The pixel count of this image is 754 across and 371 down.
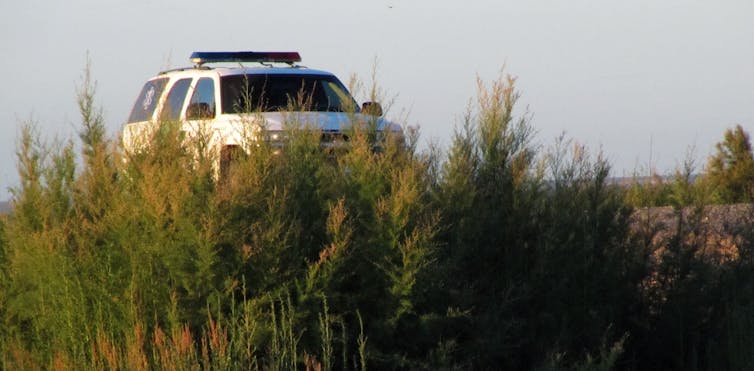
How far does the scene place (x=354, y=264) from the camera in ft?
28.2

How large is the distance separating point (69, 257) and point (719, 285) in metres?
5.26

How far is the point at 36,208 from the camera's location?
32.9 feet

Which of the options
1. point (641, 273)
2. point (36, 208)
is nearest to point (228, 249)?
point (36, 208)

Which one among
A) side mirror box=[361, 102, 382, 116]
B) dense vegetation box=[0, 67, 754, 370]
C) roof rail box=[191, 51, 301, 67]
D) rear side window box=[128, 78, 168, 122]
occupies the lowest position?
dense vegetation box=[0, 67, 754, 370]

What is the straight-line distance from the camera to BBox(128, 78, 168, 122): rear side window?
15945 mm

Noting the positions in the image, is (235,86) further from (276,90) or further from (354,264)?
(354,264)

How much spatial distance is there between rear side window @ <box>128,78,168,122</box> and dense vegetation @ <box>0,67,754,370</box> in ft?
17.0

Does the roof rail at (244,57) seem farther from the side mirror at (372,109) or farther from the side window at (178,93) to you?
the side mirror at (372,109)

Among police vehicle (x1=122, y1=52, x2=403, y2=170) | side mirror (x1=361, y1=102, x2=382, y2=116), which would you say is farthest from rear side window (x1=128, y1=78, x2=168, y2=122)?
side mirror (x1=361, y1=102, x2=382, y2=116)

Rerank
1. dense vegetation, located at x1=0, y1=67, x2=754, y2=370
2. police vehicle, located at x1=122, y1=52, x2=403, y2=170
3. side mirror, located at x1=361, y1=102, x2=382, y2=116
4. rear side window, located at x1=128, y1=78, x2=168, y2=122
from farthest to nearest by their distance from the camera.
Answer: rear side window, located at x1=128, y1=78, x2=168, y2=122 < police vehicle, located at x1=122, y1=52, x2=403, y2=170 < side mirror, located at x1=361, y1=102, x2=382, y2=116 < dense vegetation, located at x1=0, y1=67, x2=754, y2=370

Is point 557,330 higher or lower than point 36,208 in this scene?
lower

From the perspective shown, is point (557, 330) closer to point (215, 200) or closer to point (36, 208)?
point (215, 200)

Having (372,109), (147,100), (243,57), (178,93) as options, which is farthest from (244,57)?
(372,109)

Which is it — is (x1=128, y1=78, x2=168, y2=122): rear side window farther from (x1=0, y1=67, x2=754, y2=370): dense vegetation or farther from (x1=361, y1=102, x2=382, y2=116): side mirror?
(x1=361, y1=102, x2=382, y2=116): side mirror
